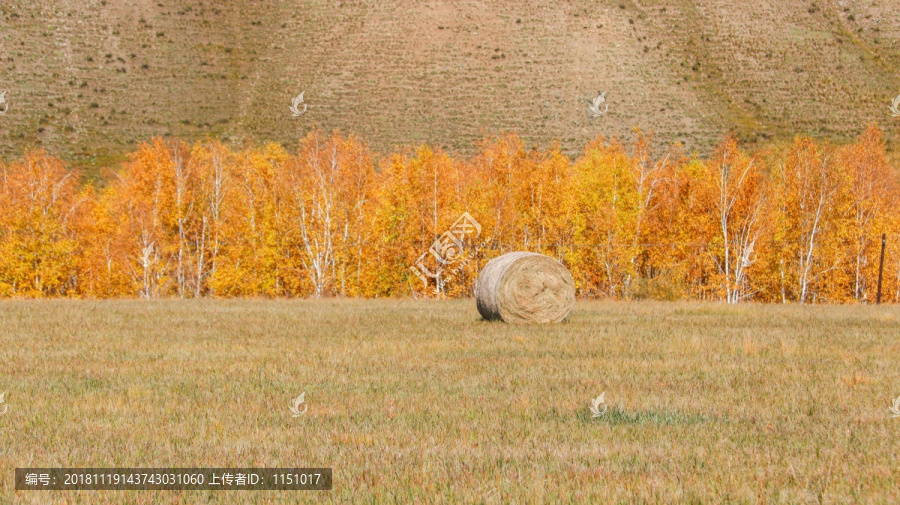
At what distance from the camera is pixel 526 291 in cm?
1938

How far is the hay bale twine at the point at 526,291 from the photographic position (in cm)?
1920

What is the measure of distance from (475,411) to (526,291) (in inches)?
427

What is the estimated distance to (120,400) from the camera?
9.30 metres

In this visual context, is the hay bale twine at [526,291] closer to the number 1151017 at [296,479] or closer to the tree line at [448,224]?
the number 1151017 at [296,479]

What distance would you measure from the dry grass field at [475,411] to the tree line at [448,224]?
2629 cm

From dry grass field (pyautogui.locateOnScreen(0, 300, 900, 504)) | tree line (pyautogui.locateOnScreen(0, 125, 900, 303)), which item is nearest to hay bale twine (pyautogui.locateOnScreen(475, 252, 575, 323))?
dry grass field (pyautogui.locateOnScreen(0, 300, 900, 504))

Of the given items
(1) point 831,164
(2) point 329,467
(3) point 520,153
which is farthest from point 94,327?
(1) point 831,164

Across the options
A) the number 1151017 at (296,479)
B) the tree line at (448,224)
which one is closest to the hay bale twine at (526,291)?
the number 1151017 at (296,479)

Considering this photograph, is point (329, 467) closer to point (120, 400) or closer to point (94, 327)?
point (120, 400)

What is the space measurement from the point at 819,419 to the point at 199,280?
42825mm

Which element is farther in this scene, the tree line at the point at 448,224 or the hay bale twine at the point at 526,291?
the tree line at the point at 448,224
